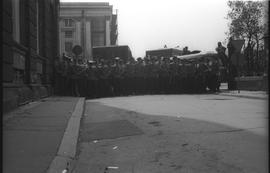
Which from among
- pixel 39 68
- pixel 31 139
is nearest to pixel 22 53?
pixel 39 68

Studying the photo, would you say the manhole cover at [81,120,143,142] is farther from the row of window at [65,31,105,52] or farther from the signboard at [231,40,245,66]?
the row of window at [65,31,105,52]

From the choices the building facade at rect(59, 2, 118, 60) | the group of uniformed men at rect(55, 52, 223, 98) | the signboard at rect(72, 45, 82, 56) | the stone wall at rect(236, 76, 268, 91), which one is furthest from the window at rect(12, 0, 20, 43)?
the building facade at rect(59, 2, 118, 60)

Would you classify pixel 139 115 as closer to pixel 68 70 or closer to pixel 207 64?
pixel 68 70

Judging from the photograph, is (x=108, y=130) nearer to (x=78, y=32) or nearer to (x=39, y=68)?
(x=39, y=68)

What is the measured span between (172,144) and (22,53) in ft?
21.3

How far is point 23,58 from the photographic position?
40.2 feet

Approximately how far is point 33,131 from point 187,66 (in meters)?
17.5

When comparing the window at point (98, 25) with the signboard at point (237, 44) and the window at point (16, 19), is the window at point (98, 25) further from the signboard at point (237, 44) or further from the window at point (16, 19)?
the window at point (16, 19)

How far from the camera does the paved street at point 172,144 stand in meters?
5.29

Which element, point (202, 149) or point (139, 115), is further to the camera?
point (139, 115)

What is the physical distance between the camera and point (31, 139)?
6.49 metres

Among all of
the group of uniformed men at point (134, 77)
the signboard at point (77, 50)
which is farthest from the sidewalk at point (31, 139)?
the signboard at point (77, 50)

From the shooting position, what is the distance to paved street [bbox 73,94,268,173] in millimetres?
5293

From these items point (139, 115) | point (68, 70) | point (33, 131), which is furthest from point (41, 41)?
point (33, 131)
